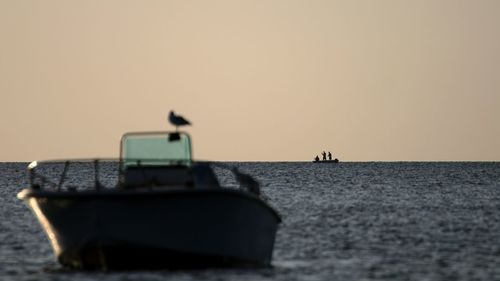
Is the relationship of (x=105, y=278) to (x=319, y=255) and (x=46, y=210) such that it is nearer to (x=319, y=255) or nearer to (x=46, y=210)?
(x=46, y=210)

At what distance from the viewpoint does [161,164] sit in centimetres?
2842

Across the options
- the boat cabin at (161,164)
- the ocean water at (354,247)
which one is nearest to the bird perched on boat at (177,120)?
the boat cabin at (161,164)

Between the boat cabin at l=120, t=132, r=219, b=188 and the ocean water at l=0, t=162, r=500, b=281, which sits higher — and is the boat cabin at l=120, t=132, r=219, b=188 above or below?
above

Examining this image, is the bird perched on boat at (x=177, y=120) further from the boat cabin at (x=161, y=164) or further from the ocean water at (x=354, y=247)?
the ocean water at (x=354, y=247)

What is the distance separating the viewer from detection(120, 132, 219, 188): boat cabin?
27844 millimetres

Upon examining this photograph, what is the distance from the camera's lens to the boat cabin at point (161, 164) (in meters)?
27.8

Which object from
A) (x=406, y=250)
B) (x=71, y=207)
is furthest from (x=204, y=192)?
(x=406, y=250)

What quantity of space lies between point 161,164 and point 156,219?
2.11m

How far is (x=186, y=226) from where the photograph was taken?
26719mm

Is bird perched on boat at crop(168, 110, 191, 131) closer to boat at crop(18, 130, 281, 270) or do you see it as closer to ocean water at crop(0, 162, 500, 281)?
boat at crop(18, 130, 281, 270)

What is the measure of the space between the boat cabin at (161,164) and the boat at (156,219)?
0.02 metres

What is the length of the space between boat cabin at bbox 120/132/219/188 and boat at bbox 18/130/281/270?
0.07 ft

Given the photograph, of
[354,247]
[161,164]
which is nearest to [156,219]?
[161,164]

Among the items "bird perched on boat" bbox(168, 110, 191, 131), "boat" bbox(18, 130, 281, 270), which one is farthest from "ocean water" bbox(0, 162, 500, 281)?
"bird perched on boat" bbox(168, 110, 191, 131)
